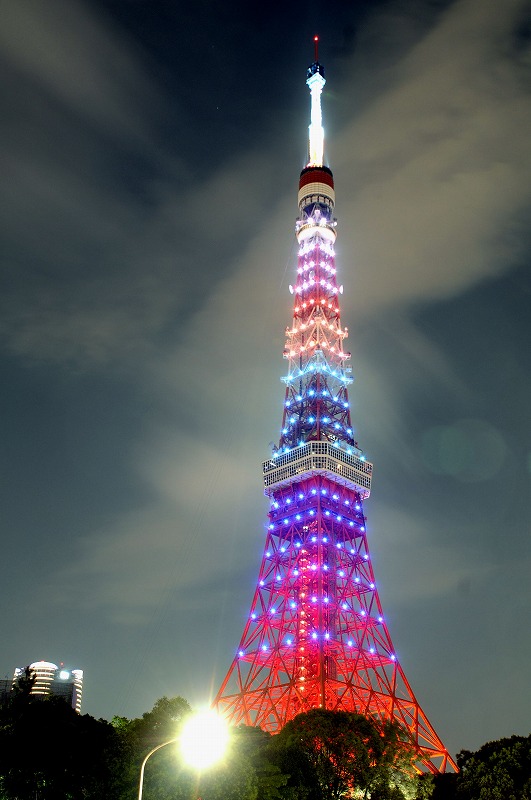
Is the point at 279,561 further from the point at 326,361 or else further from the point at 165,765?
the point at 165,765

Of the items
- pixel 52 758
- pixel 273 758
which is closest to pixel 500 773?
pixel 273 758

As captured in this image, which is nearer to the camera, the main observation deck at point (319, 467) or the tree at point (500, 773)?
the tree at point (500, 773)

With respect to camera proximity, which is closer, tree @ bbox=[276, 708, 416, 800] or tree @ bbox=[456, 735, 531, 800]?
tree @ bbox=[456, 735, 531, 800]

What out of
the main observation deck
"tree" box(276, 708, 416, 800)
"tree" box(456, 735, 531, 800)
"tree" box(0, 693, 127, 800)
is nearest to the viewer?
"tree" box(456, 735, 531, 800)

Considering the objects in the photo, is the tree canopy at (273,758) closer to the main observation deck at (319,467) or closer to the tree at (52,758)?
the tree at (52,758)

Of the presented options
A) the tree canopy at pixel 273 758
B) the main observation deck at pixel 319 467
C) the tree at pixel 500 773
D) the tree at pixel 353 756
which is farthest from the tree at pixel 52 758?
the main observation deck at pixel 319 467

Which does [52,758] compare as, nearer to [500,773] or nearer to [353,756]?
[353,756]

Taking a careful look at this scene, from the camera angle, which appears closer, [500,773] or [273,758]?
[500,773]

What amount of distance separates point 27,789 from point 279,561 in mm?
36774

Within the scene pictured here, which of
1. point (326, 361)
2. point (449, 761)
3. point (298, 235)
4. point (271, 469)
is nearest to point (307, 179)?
point (298, 235)

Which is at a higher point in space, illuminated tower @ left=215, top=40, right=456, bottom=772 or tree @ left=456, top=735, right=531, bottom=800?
illuminated tower @ left=215, top=40, right=456, bottom=772

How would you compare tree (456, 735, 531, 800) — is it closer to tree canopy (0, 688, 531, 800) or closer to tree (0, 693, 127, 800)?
tree canopy (0, 688, 531, 800)

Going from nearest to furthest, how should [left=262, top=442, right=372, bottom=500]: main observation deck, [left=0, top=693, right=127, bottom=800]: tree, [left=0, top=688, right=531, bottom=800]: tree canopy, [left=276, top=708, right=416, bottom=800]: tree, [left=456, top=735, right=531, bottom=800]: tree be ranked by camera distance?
1. [left=456, top=735, right=531, bottom=800]: tree
2. [left=0, top=688, right=531, bottom=800]: tree canopy
3. [left=276, top=708, right=416, bottom=800]: tree
4. [left=0, top=693, right=127, bottom=800]: tree
5. [left=262, top=442, right=372, bottom=500]: main observation deck

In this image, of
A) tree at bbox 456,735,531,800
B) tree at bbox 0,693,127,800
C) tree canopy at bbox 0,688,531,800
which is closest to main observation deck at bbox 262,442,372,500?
tree canopy at bbox 0,688,531,800
